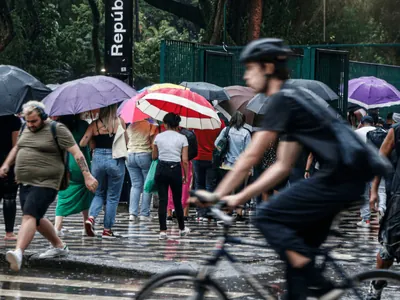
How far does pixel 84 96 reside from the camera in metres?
12.1

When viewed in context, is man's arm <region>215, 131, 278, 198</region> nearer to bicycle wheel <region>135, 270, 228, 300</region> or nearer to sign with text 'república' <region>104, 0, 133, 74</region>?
bicycle wheel <region>135, 270, 228, 300</region>

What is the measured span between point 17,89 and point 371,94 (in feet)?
36.9

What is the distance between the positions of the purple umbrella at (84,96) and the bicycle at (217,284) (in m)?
6.63

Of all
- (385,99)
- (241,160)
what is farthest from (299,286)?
(385,99)

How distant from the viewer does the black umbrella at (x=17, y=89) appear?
12.1 meters

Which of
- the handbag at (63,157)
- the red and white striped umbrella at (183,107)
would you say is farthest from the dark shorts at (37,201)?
the red and white striped umbrella at (183,107)

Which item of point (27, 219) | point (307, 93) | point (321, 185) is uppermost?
point (307, 93)

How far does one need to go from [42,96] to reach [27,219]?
142 inches

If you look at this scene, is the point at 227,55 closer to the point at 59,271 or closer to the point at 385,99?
the point at 385,99

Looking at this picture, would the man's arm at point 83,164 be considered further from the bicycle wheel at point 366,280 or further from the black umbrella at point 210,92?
the black umbrella at point 210,92

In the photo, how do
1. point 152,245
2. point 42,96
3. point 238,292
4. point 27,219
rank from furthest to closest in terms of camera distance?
point 42,96
point 152,245
point 27,219
point 238,292

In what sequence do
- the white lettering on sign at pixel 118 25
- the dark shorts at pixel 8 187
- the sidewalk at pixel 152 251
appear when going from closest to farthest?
the sidewalk at pixel 152 251, the dark shorts at pixel 8 187, the white lettering on sign at pixel 118 25

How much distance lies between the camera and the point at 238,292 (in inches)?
331

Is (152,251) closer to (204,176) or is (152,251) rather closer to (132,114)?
(132,114)
